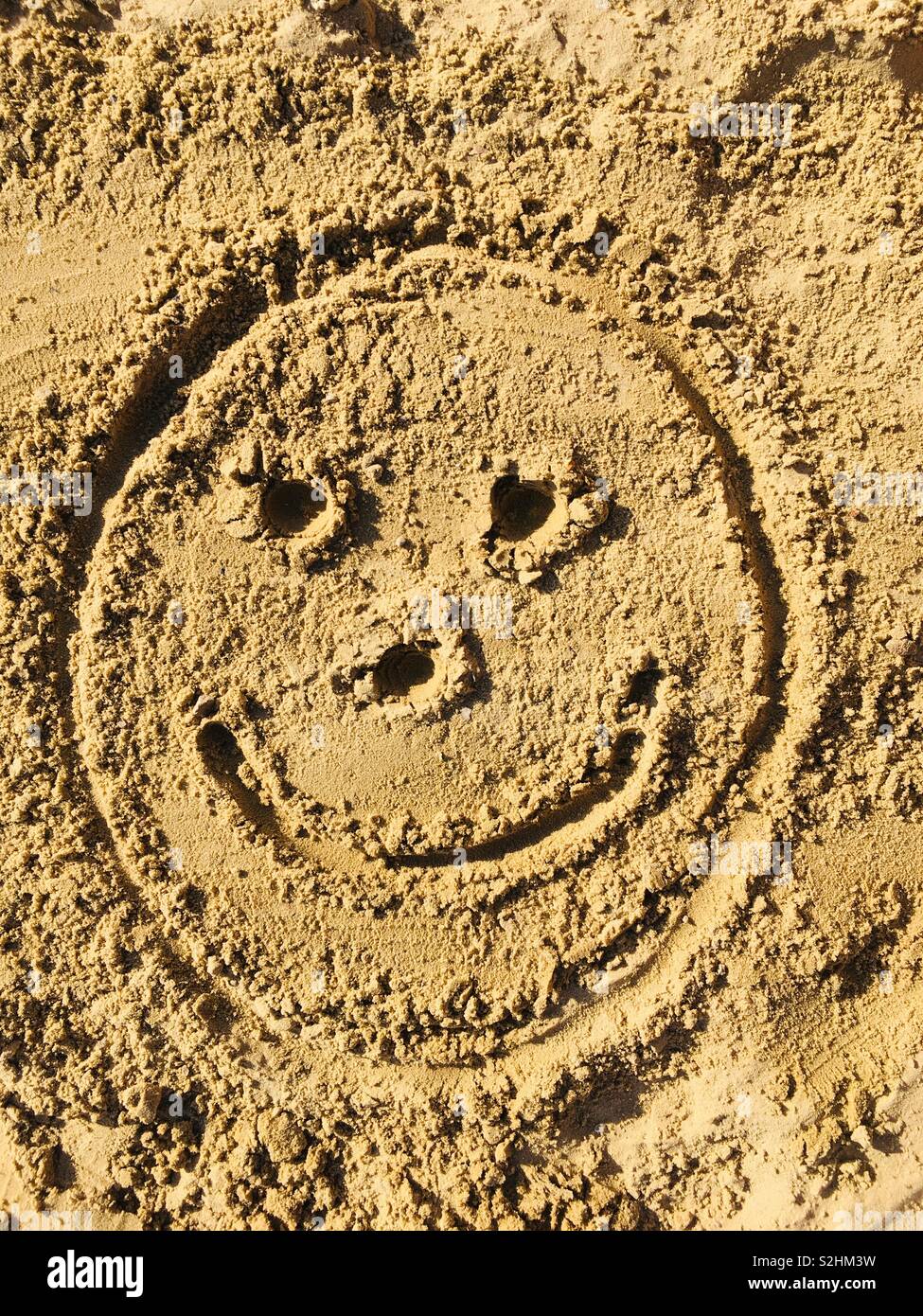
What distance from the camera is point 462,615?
361 centimetres

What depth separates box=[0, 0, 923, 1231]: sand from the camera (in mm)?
3539

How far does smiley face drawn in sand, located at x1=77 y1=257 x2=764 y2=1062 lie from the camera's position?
11.7 feet

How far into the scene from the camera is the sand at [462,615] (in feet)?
11.6

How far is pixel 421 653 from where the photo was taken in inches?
145

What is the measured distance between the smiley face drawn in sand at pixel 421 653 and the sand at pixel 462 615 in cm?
2

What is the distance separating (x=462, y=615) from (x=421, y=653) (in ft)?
0.74

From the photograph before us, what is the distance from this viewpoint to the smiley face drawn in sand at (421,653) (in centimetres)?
356

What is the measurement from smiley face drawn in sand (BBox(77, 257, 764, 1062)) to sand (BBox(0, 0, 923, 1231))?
2 centimetres

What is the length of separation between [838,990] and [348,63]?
3.97 m
